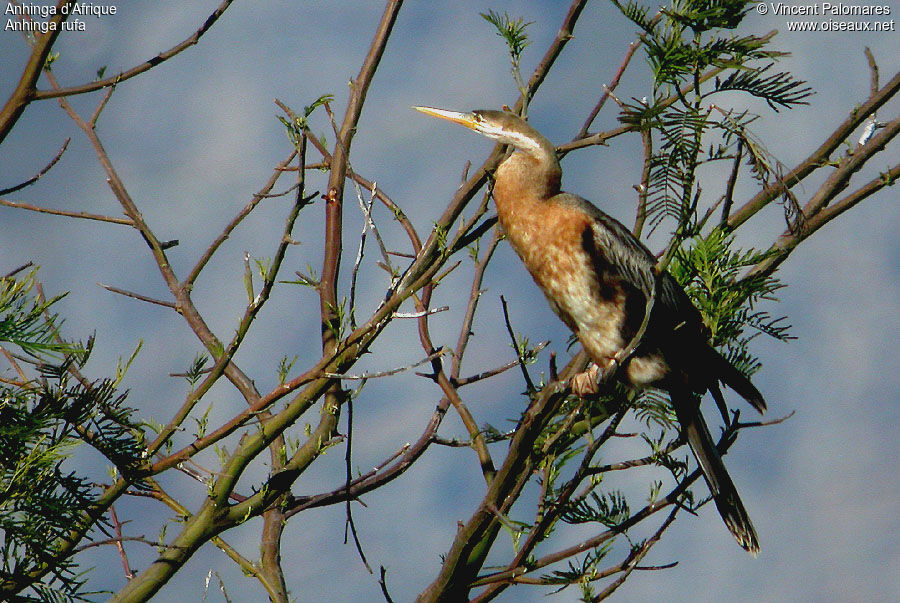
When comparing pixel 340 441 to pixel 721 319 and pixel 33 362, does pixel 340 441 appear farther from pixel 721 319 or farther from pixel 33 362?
pixel 721 319

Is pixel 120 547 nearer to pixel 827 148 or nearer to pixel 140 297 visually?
pixel 140 297

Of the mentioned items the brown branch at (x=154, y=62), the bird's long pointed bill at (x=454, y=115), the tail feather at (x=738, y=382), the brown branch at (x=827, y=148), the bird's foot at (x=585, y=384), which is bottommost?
the tail feather at (x=738, y=382)

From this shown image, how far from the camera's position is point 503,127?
3883 millimetres

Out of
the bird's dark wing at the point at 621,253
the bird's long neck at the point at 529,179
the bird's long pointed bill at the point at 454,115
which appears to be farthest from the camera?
the bird's long pointed bill at the point at 454,115

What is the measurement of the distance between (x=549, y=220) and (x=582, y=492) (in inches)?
50.1

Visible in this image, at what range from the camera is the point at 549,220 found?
144 inches

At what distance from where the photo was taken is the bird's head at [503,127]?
12.4 feet

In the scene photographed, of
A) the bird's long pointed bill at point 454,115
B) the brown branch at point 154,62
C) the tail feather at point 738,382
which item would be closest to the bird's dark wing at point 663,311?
the tail feather at point 738,382

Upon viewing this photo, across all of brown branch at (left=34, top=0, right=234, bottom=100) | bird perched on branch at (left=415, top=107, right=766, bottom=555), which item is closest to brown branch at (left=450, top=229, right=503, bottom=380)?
bird perched on branch at (left=415, top=107, right=766, bottom=555)

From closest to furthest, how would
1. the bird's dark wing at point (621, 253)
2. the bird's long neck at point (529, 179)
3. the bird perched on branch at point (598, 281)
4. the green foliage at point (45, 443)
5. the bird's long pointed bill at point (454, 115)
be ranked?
the green foliage at point (45, 443), the bird perched on branch at point (598, 281), the bird's dark wing at point (621, 253), the bird's long neck at point (529, 179), the bird's long pointed bill at point (454, 115)

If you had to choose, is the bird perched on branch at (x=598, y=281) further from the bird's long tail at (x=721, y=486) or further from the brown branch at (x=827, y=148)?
the brown branch at (x=827, y=148)

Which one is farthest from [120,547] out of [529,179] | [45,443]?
[529,179]

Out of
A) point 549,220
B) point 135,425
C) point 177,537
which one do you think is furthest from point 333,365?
point 549,220

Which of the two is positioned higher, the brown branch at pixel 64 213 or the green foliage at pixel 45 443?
the brown branch at pixel 64 213
